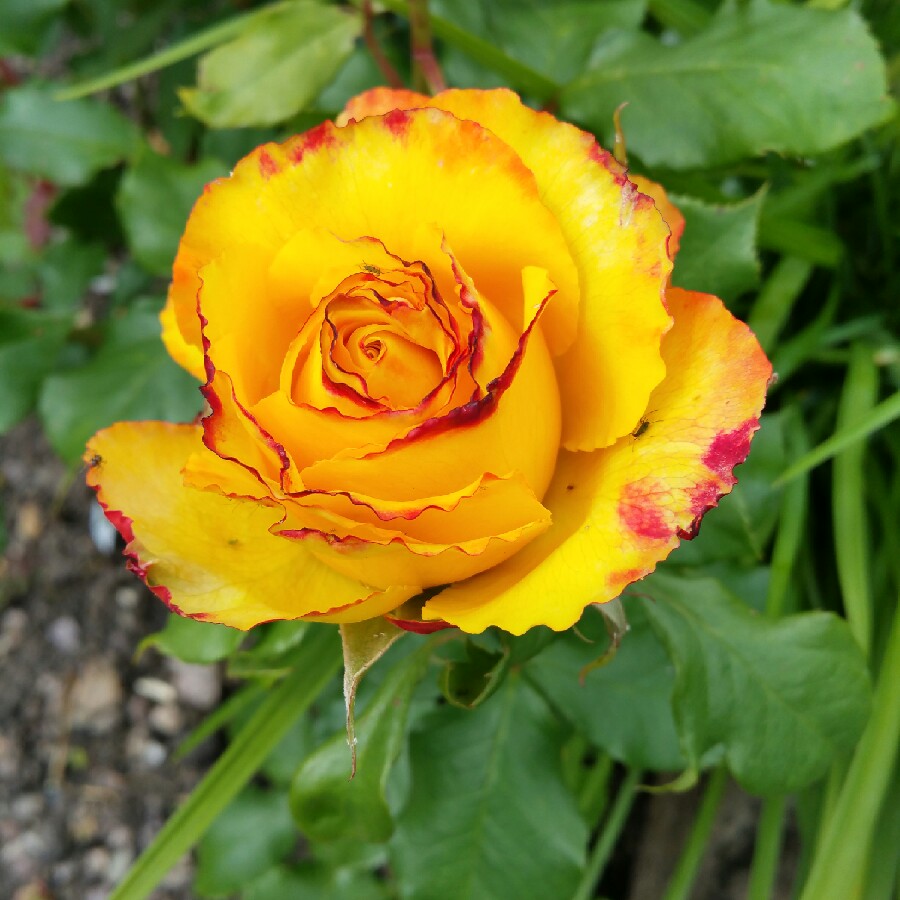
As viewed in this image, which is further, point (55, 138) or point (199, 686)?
point (199, 686)

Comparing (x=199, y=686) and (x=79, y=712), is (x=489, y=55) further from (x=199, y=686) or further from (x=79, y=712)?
(x=79, y=712)

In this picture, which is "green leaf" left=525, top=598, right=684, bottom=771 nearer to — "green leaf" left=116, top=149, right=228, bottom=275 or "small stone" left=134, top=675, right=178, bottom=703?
"green leaf" left=116, top=149, right=228, bottom=275

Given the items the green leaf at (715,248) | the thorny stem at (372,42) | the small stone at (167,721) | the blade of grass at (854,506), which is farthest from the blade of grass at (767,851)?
the small stone at (167,721)

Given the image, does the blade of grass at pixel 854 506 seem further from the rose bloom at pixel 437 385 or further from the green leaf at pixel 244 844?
the green leaf at pixel 244 844

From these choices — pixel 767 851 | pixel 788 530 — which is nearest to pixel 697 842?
pixel 767 851

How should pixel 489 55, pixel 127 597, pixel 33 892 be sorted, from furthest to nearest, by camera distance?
pixel 127 597, pixel 33 892, pixel 489 55

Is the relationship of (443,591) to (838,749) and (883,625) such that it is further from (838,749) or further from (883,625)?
(883,625)
